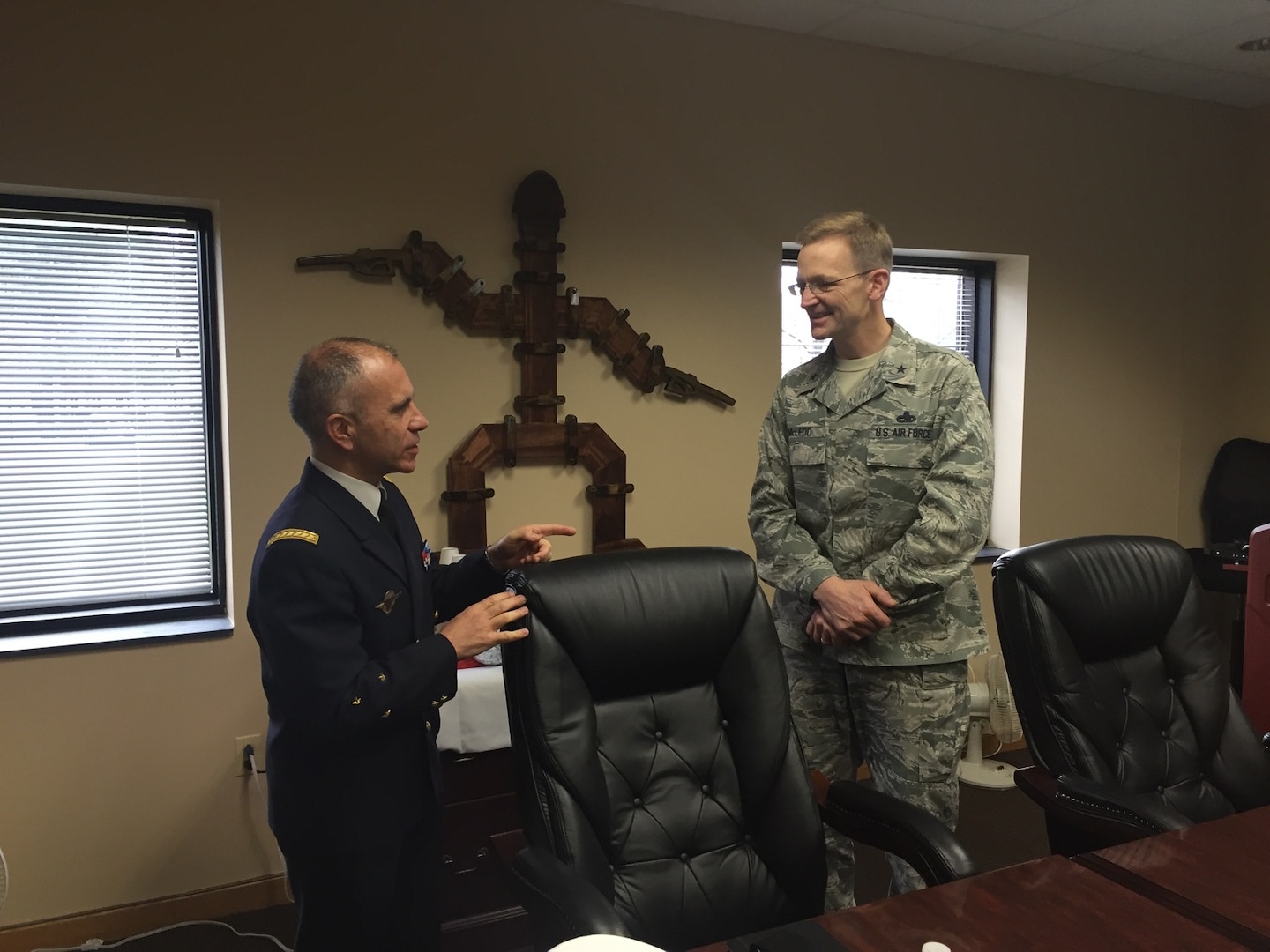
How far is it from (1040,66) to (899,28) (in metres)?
0.75

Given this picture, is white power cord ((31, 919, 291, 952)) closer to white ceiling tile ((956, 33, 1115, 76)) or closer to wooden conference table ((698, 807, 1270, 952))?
wooden conference table ((698, 807, 1270, 952))

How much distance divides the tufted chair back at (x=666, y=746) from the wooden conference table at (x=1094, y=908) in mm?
362

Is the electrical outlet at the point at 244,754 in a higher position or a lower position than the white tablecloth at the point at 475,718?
lower

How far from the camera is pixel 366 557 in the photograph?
5.29 ft

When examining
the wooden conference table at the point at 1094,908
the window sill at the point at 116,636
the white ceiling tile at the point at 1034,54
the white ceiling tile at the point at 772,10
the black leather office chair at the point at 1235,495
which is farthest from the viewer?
the black leather office chair at the point at 1235,495

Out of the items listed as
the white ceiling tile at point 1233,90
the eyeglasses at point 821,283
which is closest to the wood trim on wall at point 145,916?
the eyeglasses at point 821,283

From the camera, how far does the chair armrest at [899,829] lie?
4.67 ft

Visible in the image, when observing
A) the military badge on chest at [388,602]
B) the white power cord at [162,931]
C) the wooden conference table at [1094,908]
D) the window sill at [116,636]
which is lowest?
the white power cord at [162,931]

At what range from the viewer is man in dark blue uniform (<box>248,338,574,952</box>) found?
1.50m

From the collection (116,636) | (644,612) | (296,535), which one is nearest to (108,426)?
(116,636)

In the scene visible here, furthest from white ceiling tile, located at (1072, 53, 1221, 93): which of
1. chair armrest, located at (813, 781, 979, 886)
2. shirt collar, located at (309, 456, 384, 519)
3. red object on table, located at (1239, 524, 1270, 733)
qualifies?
shirt collar, located at (309, 456, 384, 519)

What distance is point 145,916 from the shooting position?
2559 millimetres

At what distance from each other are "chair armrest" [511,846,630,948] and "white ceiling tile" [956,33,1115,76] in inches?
119

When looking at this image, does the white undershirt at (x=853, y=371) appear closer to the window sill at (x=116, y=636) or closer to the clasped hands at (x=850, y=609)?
the clasped hands at (x=850, y=609)
